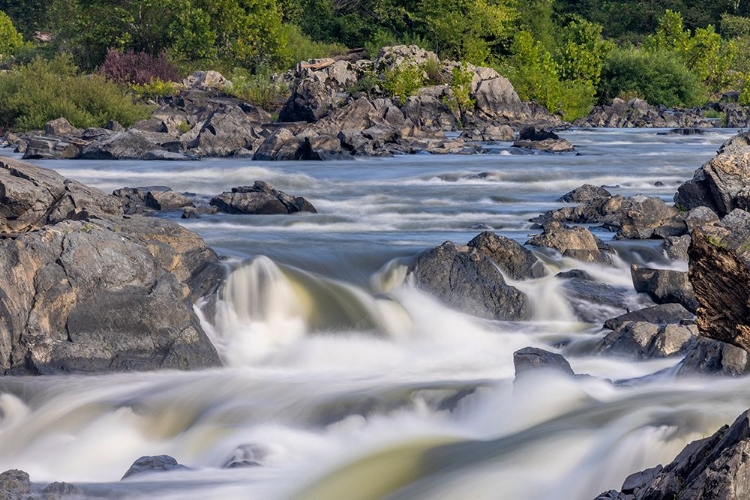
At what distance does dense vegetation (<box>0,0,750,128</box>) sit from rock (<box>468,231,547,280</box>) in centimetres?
2598

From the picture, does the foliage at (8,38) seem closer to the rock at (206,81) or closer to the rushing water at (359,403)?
the rock at (206,81)

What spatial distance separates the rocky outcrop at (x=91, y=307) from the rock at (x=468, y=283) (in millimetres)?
2929

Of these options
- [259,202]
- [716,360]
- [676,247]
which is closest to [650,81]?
[259,202]

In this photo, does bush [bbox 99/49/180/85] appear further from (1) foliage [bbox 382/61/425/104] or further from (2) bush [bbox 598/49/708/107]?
(2) bush [bbox 598/49/708/107]

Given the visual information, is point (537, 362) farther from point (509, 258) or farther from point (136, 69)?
point (136, 69)

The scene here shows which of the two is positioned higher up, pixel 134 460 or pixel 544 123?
pixel 134 460

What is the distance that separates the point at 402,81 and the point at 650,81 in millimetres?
15823

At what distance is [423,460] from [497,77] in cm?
3576

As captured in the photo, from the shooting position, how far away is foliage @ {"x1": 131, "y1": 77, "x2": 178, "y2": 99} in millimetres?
39688

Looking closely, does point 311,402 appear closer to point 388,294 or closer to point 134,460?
point 134,460

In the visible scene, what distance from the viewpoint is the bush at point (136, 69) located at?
41938mm

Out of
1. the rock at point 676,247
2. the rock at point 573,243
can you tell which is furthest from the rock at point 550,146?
the rock at point 573,243

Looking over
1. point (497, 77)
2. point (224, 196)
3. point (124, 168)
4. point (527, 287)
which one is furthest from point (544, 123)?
point (527, 287)

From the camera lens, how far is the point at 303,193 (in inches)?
832
